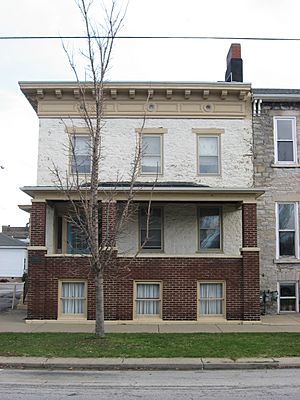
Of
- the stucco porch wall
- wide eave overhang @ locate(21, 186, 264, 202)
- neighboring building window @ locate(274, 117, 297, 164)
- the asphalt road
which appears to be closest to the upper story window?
the stucco porch wall

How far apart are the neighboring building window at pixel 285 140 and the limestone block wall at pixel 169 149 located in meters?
1.08

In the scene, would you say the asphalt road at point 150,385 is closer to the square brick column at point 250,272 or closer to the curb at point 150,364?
the curb at point 150,364

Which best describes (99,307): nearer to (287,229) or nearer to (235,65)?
(287,229)

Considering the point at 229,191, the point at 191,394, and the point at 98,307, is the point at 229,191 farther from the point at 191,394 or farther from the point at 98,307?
the point at 191,394

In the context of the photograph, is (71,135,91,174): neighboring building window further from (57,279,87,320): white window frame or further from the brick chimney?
the brick chimney

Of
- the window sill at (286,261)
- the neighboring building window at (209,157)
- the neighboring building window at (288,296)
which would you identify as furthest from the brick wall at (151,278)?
the neighboring building window at (209,157)

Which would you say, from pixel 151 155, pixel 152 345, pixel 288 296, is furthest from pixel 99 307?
pixel 288 296

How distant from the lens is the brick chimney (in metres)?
20.8

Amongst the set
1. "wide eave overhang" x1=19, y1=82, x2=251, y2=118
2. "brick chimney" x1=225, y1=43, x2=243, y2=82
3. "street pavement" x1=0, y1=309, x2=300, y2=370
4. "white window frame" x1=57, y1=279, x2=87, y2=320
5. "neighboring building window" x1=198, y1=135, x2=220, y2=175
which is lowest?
"street pavement" x1=0, y1=309, x2=300, y2=370

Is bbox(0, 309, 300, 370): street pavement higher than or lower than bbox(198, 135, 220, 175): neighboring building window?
lower

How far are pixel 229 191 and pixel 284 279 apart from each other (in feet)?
14.7

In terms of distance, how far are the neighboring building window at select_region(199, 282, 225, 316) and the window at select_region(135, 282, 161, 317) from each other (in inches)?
52.8

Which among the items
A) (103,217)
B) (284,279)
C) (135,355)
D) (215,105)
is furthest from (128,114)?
(135,355)

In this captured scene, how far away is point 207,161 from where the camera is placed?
18969mm
